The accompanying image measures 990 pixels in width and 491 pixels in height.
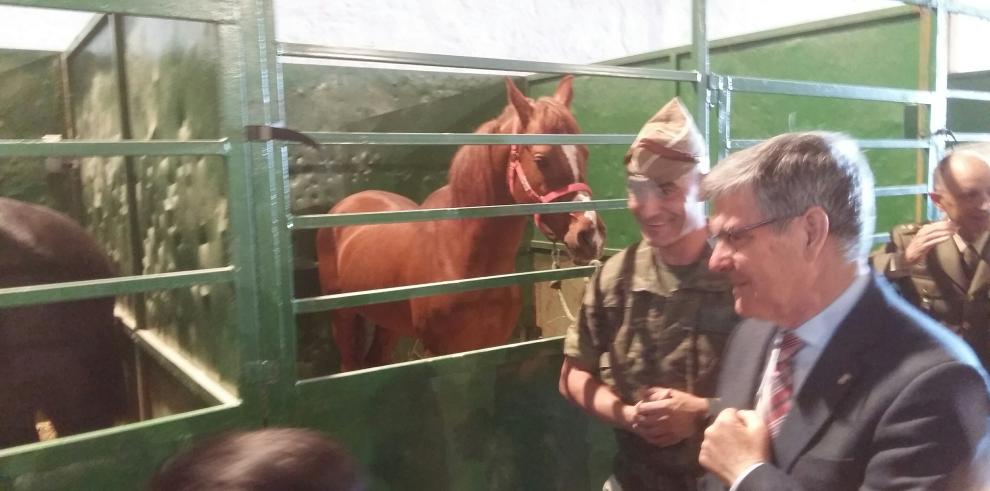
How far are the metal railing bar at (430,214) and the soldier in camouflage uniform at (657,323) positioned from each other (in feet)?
1.06

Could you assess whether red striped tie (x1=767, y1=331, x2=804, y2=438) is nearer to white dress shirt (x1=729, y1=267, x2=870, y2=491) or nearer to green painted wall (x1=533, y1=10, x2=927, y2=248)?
white dress shirt (x1=729, y1=267, x2=870, y2=491)

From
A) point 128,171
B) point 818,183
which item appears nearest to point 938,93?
point 818,183

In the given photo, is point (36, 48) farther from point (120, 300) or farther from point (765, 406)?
point (765, 406)

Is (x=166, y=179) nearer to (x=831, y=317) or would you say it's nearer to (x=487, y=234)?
(x=487, y=234)

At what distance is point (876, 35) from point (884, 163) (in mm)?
519

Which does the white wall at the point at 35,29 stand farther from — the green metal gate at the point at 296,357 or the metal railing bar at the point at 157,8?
the metal railing bar at the point at 157,8

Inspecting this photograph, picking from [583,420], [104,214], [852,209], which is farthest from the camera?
[104,214]

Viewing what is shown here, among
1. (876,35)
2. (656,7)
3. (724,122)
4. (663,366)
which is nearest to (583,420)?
(663,366)

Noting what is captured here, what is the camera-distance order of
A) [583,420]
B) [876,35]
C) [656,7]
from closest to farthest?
[583,420], [876,35], [656,7]

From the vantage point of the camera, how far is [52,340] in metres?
1.99

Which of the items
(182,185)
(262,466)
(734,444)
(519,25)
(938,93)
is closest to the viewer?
(262,466)

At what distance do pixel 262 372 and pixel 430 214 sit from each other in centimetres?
50

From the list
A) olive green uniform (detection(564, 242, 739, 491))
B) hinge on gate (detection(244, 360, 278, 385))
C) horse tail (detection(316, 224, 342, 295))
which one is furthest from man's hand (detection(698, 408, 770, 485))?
horse tail (detection(316, 224, 342, 295))

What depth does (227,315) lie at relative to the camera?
144cm
